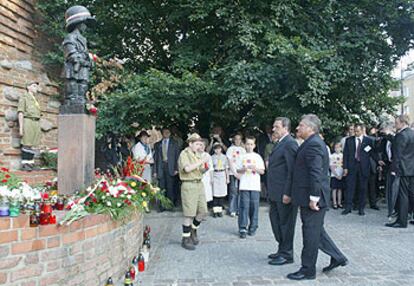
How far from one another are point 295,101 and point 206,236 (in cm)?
370

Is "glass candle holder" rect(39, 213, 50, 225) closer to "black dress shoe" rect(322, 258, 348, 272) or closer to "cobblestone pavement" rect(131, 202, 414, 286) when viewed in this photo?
"cobblestone pavement" rect(131, 202, 414, 286)

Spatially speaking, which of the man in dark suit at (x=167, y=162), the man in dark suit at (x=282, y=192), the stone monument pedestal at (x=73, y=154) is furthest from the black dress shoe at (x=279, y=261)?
the man in dark suit at (x=167, y=162)

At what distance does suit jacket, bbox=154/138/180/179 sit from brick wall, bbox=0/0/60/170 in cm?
294

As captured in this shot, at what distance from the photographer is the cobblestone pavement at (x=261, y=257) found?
4.51 m

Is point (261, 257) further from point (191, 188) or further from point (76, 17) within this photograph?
point (76, 17)

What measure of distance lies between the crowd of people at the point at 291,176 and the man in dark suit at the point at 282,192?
13 millimetres

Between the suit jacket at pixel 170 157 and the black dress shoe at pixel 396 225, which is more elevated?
the suit jacket at pixel 170 157

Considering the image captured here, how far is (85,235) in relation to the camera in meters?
3.97

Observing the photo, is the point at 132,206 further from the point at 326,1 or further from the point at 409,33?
→ the point at 409,33

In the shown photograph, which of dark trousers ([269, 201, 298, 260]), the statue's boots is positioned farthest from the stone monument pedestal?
dark trousers ([269, 201, 298, 260])

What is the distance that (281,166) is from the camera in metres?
5.20

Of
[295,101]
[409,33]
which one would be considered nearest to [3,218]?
[295,101]

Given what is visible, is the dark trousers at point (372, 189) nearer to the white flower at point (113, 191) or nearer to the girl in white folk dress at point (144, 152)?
the girl in white folk dress at point (144, 152)

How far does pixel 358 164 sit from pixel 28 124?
708 cm
